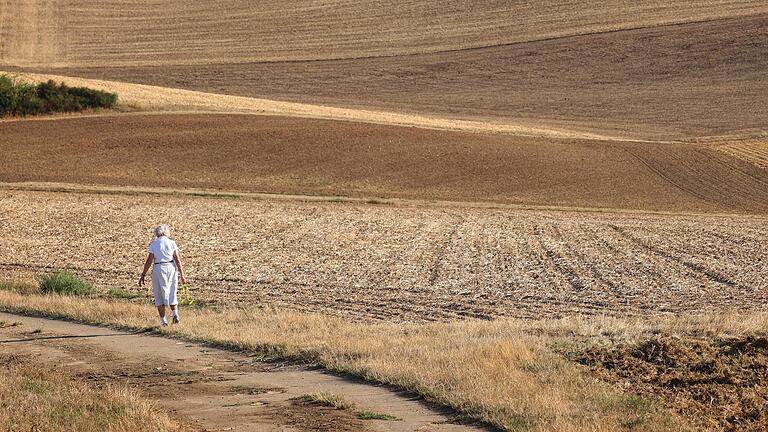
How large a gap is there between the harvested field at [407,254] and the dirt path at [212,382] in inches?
194

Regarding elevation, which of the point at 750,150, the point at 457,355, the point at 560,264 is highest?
the point at 750,150

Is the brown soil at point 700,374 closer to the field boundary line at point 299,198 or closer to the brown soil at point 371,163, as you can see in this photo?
the field boundary line at point 299,198

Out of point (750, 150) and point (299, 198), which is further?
point (750, 150)

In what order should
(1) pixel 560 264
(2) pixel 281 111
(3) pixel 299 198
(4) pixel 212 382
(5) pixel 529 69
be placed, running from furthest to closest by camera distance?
(5) pixel 529 69
(2) pixel 281 111
(3) pixel 299 198
(1) pixel 560 264
(4) pixel 212 382

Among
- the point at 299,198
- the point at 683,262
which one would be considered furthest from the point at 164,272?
the point at 299,198

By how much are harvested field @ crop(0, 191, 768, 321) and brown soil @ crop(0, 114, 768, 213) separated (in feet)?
15.5

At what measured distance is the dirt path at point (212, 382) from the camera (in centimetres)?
1080

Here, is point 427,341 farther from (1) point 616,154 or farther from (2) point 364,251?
(1) point 616,154

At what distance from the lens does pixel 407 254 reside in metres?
29.8

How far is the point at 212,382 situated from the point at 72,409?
103 inches

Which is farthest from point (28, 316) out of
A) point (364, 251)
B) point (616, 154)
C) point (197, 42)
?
point (197, 42)

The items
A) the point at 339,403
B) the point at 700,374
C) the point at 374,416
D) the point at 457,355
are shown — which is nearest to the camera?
the point at 374,416

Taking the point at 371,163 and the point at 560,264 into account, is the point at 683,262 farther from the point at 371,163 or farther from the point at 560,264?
the point at 371,163

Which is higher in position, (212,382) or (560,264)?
(212,382)
